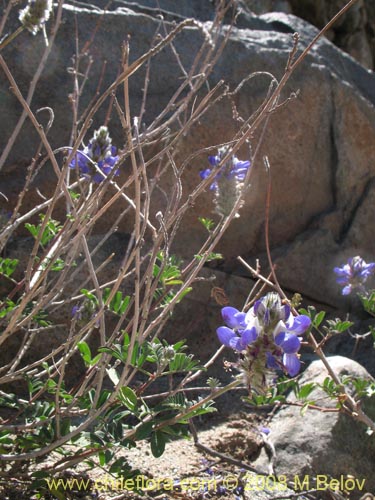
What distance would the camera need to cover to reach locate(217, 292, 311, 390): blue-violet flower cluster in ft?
4.43

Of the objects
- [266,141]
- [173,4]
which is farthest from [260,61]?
[173,4]

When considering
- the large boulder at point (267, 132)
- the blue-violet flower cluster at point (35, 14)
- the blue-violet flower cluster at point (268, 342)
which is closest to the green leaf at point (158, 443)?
the blue-violet flower cluster at point (268, 342)

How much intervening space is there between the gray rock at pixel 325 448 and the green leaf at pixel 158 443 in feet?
3.03

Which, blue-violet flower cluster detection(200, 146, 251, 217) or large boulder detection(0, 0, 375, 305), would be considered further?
large boulder detection(0, 0, 375, 305)

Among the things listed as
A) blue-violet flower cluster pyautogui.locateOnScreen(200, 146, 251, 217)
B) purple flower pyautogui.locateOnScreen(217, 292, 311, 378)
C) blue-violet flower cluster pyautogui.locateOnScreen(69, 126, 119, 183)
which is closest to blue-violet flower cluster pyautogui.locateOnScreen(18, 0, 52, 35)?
blue-violet flower cluster pyautogui.locateOnScreen(69, 126, 119, 183)

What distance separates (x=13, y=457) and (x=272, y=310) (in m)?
0.79

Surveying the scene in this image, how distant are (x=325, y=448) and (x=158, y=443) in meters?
1.04

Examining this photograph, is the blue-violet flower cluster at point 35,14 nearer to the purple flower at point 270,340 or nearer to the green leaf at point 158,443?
the purple flower at point 270,340

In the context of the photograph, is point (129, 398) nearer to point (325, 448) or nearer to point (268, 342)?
point (268, 342)

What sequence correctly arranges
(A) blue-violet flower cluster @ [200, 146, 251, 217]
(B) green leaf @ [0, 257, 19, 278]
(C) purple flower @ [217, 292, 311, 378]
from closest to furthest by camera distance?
(C) purple flower @ [217, 292, 311, 378] → (A) blue-violet flower cluster @ [200, 146, 251, 217] → (B) green leaf @ [0, 257, 19, 278]

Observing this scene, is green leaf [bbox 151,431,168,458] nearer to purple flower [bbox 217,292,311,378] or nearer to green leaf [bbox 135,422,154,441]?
green leaf [bbox 135,422,154,441]

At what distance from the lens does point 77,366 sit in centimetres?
313

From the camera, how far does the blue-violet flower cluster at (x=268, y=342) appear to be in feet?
4.43

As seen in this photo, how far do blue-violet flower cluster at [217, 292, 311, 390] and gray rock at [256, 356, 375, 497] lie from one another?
1.15 metres
